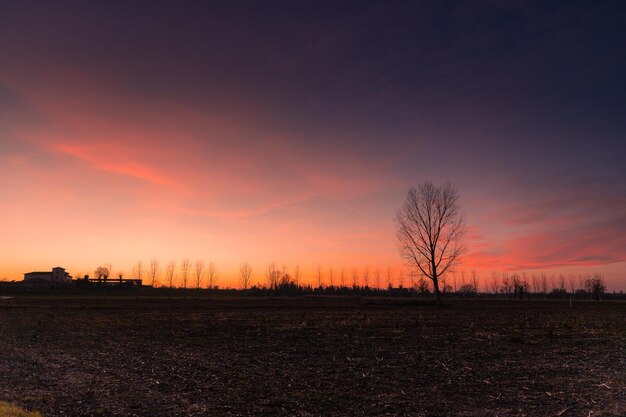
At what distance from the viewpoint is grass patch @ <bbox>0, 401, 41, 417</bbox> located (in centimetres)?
1040

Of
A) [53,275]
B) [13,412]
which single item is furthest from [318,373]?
[53,275]

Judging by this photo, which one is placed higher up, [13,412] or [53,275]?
[53,275]

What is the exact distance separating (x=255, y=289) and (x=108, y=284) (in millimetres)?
58790

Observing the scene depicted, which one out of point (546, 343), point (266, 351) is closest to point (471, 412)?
point (266, 351)

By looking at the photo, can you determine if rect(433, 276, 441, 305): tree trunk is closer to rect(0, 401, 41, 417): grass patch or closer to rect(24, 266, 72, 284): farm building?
rect(0, 401, 41, 417): grass patch

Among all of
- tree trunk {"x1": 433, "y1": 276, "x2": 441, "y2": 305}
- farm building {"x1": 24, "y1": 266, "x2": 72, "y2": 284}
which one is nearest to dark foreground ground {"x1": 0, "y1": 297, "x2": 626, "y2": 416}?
tree trunk {"x1": 433, "y1": 276, "x2": 441, "y2": 305}

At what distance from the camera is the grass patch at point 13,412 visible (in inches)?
409

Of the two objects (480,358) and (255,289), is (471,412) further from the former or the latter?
(255,289)

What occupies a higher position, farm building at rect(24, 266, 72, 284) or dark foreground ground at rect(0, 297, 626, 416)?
farm building at rect(24, 266, 72, 284)

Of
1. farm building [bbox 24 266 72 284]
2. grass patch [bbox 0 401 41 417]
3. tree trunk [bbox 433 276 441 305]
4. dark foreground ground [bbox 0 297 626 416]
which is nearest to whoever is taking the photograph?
grass patch [bbox 0 401 41 417]

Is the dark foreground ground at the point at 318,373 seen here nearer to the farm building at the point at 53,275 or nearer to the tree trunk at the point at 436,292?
the tree trunk at the point at 436,292

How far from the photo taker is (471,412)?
1103cm

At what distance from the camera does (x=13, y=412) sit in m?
10.6

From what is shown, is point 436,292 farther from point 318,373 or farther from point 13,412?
point 13,412
